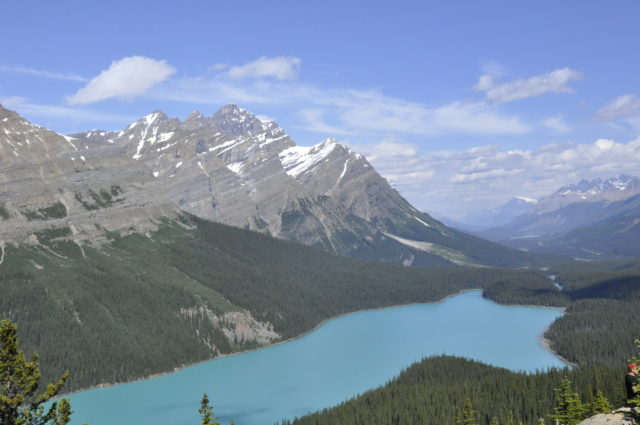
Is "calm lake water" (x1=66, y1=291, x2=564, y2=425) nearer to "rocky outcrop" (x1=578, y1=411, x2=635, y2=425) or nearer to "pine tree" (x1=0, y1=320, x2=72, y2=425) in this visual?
"rocky outcrop" (x1=578, y1=411, x2=635, y2=425)

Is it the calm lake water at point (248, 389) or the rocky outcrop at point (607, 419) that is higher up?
the rocky outcrop at point (607, 419)

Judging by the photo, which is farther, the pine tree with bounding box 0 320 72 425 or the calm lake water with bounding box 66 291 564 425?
the calm lake water with bounding box 66 291 564 425

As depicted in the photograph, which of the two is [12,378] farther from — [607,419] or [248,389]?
[248,389]

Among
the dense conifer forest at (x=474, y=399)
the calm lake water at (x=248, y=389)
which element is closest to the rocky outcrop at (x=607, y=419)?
the dense conifer forest at (x=474, y=399)

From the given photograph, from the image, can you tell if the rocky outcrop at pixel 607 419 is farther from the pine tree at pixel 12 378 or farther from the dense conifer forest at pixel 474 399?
the dense conifer forest at pixel 474 399

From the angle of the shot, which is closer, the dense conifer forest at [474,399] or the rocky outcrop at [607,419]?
the rocky outcrop at [607,419]

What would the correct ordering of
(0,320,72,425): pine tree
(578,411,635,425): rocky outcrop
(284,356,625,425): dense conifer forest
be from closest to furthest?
(0,320,72,425): pine tree, (578,411,635,425): rocky outcrop, (284,356,625,425): dense conifer forest

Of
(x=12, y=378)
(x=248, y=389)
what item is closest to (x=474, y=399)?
(x=248, y=389)

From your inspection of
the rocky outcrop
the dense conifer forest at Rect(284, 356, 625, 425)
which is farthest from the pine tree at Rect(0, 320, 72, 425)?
the dense conifer forest at Rect(284, 356, 625, 425)

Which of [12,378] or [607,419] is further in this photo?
[607,419]

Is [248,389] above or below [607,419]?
below

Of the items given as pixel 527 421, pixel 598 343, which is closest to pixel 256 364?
pixel 527 421

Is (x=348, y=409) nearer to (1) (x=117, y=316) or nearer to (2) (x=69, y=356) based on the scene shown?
(2) (x=69, y=356)
